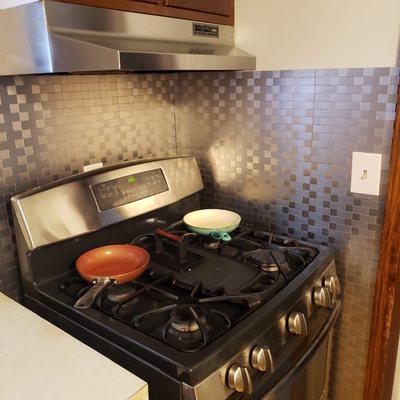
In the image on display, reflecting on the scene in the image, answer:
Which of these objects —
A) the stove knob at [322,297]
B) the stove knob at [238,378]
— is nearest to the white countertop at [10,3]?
the stove knob at [238,378]

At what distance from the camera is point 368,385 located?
139 cm

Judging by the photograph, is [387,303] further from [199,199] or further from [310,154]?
[199,199]

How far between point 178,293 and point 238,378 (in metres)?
0.28

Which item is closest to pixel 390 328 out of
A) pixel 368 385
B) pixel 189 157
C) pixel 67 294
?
pixel 368 385

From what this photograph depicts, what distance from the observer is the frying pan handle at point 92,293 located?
983 millimetres

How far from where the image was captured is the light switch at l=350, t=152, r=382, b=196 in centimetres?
123

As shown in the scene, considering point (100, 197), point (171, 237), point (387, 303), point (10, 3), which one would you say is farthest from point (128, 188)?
point (387, 303)

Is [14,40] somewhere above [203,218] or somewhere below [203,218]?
above

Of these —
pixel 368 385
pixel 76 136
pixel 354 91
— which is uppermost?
pixel 354 91

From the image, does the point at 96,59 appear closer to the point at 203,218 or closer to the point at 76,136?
the point at 76,136

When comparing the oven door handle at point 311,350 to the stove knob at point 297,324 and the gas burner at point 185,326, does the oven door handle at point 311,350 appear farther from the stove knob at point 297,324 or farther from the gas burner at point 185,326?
the gas burner at point 185,326

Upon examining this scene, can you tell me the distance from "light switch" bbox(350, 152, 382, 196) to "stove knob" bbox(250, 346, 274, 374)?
618mm

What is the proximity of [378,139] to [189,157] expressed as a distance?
25.6 inches

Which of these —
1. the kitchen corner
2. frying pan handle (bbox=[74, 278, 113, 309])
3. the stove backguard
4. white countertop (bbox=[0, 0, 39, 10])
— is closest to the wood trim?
the kitchen corner
